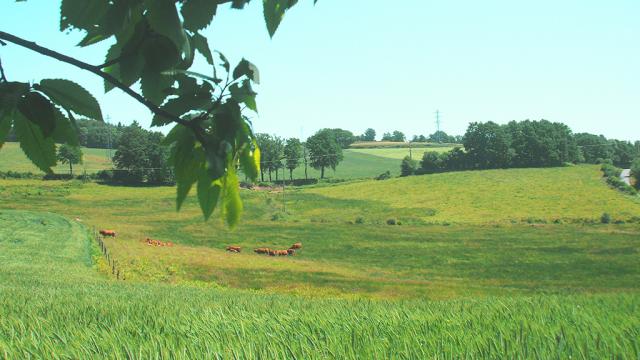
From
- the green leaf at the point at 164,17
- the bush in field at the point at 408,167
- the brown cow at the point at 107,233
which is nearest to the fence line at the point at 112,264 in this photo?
the brown cow at the point at 107,233

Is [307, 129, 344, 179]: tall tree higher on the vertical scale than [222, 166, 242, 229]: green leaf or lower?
higher

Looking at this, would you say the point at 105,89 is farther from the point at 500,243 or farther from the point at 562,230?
the point at 562,230

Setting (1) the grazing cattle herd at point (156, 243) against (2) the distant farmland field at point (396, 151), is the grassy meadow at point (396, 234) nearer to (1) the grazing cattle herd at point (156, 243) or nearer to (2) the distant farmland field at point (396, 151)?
(1) the grazing cattle herd at point (156, 243)

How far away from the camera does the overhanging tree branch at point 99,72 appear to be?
3.52 feet

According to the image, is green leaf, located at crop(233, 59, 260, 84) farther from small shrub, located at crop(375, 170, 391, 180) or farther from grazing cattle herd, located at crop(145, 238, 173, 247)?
small shrub, located at crop(375, 170, 391, 180)

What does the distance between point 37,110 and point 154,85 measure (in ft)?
0.70

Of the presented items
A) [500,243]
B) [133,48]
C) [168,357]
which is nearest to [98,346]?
[168,357]

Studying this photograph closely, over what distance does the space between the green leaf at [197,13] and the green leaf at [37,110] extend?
0.30 m

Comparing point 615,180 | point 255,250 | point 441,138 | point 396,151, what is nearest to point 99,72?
point 255,250

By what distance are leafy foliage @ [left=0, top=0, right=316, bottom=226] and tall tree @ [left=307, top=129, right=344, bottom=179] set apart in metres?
119

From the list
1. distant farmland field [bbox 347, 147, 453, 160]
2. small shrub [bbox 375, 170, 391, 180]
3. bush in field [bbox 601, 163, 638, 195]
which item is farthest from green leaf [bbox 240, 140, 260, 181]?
distant farmland field [bbox 347, 147, 453, 160]

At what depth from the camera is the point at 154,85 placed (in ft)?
3.52

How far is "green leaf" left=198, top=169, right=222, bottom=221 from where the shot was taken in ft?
3.52

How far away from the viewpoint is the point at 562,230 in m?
59.7
